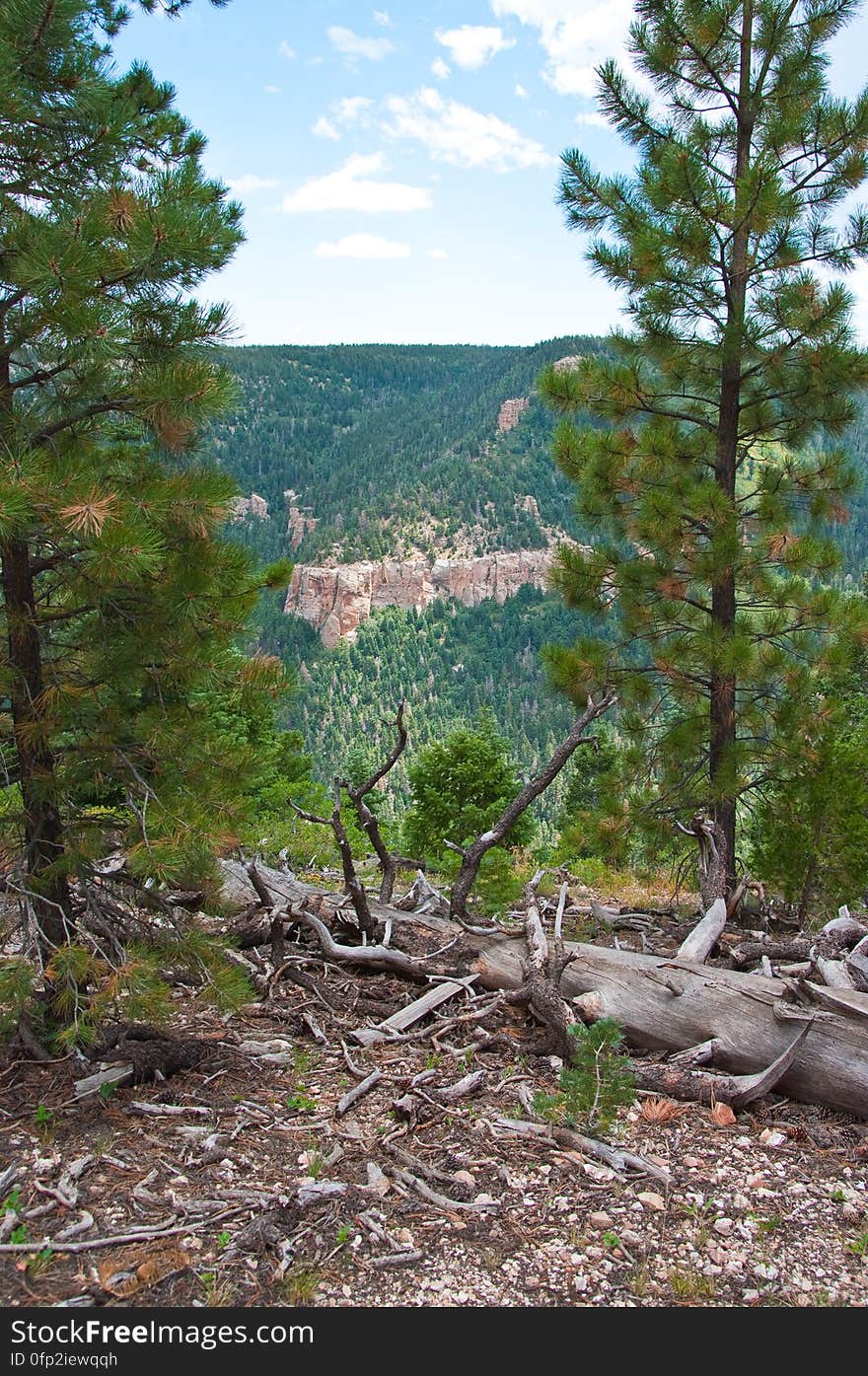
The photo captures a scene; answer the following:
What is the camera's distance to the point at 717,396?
24.8 feet

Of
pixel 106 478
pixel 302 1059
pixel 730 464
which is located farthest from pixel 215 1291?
pixel 730 464

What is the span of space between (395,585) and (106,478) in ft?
427

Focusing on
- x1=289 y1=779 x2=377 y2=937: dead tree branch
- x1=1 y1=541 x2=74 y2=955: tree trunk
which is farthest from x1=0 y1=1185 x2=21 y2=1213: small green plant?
x1=289 y1=779 x2=377 y2=937: dead tree branch

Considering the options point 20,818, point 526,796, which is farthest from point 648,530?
point 20,818

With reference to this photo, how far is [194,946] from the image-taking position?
3.92 metres

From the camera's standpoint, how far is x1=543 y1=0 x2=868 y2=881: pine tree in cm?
675

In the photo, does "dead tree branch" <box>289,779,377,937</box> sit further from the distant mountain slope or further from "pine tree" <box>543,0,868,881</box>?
the distant mountain slope

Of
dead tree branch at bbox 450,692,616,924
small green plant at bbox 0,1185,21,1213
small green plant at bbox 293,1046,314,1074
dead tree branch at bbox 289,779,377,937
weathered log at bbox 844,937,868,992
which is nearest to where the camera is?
small green plant at bbox 0,1185,21,1213

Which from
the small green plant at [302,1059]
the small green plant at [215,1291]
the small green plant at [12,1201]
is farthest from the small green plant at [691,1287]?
the small green plant at [12,1201]

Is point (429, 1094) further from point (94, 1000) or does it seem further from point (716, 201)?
point (716, 201)

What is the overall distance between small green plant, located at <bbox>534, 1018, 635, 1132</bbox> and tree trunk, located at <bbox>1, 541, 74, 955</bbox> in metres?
2.19

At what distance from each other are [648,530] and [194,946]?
15.5ft

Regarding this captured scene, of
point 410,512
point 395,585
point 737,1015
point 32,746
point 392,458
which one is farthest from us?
point 392,458

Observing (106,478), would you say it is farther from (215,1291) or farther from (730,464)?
(730,464)
